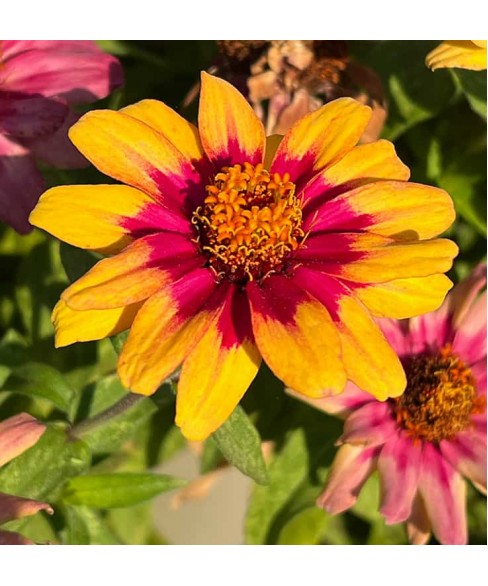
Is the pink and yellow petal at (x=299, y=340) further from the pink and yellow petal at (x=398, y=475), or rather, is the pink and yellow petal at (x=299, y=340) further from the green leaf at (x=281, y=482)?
the green leaf at (x=281, y=482)

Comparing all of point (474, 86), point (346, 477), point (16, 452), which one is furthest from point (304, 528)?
point (474, 86)

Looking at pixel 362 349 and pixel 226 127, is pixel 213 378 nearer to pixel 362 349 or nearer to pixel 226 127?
pixel 362 349

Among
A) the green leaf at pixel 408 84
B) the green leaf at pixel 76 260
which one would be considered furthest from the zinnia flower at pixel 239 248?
the green leaf at pixel 408 84

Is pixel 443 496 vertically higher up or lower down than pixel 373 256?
lower down

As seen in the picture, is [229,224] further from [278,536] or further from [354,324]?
[278,536]

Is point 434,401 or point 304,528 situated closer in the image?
point 434,401
